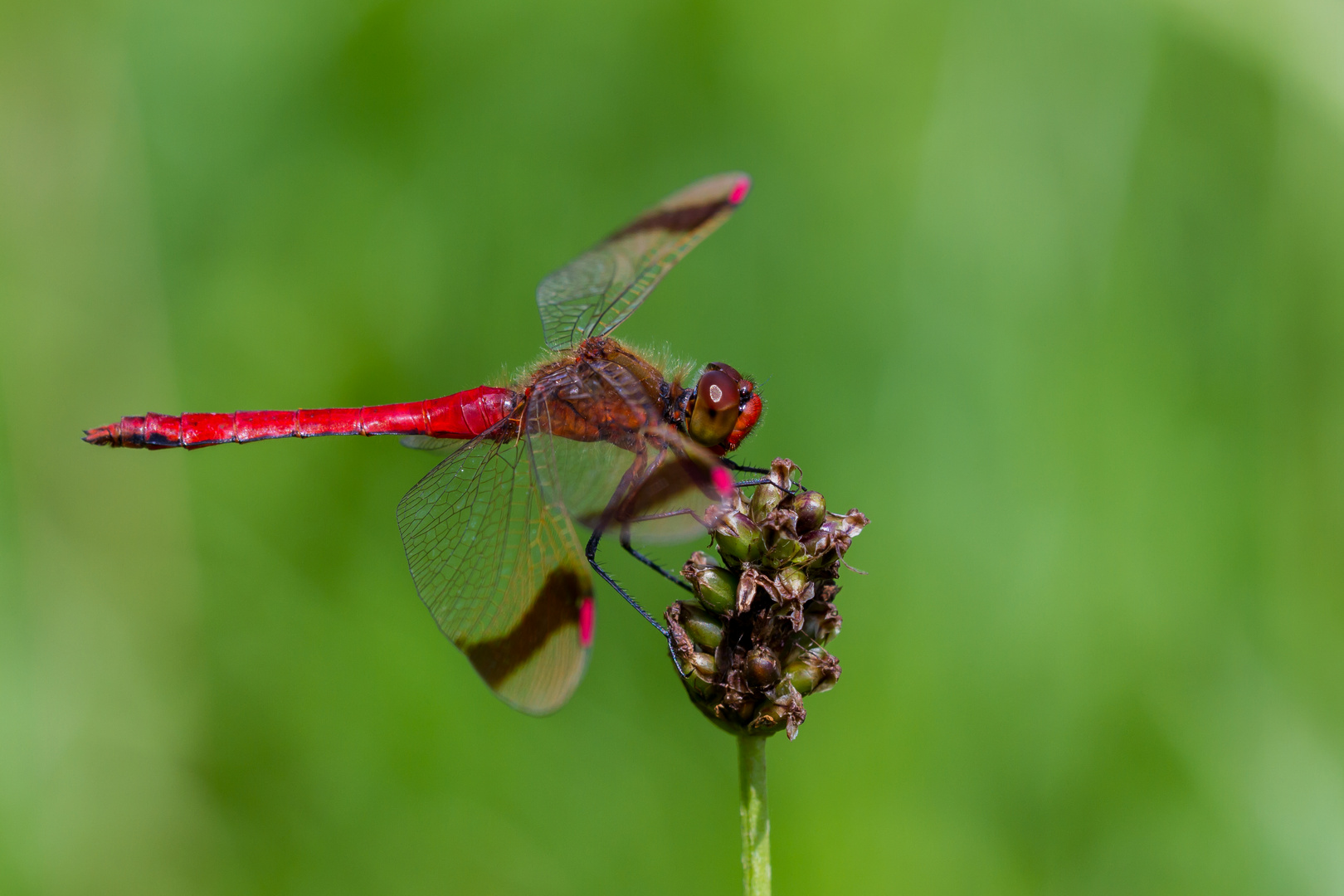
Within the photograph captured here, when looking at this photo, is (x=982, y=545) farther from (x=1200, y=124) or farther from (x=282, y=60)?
(x=282, y=60)

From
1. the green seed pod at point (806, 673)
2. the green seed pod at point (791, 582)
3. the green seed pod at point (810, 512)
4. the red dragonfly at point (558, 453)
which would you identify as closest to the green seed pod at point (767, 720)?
the green seed pod at point (806, 673)

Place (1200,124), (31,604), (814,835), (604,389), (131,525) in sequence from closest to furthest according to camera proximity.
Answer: (604,389) < (814,835) < (31,604) < (131,525) < (1200,124)

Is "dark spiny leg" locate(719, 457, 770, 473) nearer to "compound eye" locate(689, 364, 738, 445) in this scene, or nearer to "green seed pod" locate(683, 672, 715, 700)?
"compound eye" locate(689, 364, 738, 445)

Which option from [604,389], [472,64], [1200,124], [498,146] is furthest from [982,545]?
[472,64]

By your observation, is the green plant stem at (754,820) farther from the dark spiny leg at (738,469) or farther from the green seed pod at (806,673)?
the dark spiny leg at (738,469)

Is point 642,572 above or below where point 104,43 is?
below

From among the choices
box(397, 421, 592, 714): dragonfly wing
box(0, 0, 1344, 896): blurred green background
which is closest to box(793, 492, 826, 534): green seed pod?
box(397, 421, 592, 714): dragonfly wing
